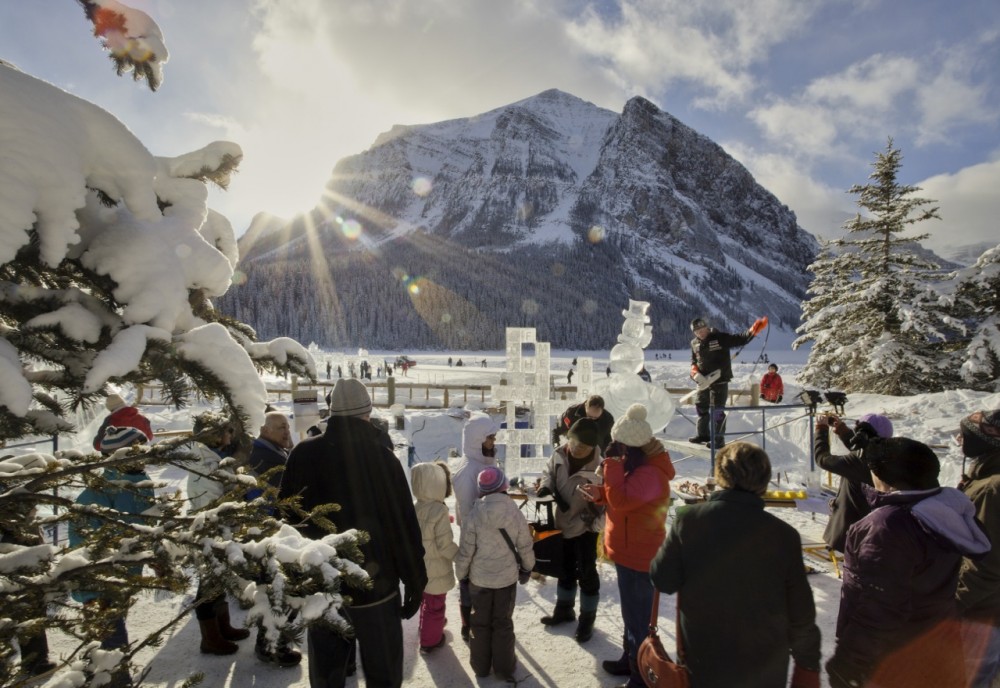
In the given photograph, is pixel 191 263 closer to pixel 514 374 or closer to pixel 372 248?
pixel 514 374

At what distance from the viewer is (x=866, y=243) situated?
51.9 feet

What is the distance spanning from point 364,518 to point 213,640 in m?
2.12

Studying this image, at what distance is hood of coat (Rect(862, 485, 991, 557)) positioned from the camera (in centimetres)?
199

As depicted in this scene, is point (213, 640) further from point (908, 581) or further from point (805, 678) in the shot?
point (908, 581)

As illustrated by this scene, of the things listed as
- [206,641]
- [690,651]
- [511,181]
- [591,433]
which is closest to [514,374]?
[591,433]

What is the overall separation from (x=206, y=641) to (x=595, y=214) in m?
143

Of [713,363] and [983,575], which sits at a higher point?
[713,363]

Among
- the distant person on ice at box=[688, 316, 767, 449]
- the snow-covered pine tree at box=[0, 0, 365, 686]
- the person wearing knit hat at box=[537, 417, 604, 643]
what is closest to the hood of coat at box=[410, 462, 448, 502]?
the person wearing knit hat at box=[537, 417, 604, 643]

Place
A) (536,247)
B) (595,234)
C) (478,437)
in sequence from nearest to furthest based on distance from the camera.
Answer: (478,437) < (536,247) < (595,234)

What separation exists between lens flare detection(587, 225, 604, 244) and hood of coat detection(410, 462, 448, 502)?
116402 millimetres

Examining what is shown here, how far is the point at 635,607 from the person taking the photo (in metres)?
3.06

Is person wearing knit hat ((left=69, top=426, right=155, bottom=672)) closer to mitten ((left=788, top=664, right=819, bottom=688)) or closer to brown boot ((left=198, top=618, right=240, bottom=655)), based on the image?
brown boot ((left=198, top=618, right=240, bottom=655))

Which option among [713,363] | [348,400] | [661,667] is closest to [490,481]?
[348,400]

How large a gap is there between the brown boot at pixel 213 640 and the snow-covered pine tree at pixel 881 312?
16040 millimetres
